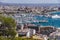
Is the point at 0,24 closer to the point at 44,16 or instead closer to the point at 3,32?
the point at 3,32

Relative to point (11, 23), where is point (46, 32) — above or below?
below

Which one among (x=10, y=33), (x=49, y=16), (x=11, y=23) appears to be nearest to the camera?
(x=10, y=33)

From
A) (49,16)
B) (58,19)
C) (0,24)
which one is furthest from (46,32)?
(49,16)

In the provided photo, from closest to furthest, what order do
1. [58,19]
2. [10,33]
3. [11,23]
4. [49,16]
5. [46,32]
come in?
[10,33] → [11,23] → [46,32] → [58,19] → [49,16]

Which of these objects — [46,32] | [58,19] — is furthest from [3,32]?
[58,19]

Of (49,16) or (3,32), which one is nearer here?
(3,32)

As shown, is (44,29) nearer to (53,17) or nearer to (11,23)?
(11,23)

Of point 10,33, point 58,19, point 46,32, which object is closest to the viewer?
point 10,33

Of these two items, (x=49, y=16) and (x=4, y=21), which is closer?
(x=4, y=21)
